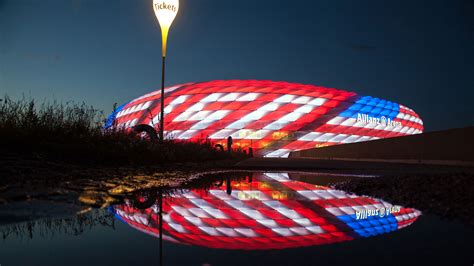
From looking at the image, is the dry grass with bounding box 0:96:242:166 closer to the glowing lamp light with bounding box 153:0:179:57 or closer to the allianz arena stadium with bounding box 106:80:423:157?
the glowing lamp light with bounding box 153:0:179:57

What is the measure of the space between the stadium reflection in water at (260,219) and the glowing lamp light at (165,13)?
29.8 feet

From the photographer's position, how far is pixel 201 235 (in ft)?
5.78

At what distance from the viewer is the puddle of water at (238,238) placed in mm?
1378

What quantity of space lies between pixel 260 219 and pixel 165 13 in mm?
10378

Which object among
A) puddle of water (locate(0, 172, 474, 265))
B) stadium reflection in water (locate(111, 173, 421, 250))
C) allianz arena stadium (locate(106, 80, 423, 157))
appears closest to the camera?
puddle of water (locate(0, 172, 474, 265))

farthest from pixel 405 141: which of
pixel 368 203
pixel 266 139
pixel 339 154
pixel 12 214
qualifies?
pixel 266 139

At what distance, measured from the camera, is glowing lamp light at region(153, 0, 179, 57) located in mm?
11461

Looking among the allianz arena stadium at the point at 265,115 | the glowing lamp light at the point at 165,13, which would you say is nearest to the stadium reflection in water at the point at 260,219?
the glowing lamp light at the point at 165,13

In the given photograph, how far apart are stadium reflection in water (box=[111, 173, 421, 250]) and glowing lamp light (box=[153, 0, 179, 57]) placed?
909 cm

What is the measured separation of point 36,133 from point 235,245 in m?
4.36

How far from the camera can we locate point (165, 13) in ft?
37.8

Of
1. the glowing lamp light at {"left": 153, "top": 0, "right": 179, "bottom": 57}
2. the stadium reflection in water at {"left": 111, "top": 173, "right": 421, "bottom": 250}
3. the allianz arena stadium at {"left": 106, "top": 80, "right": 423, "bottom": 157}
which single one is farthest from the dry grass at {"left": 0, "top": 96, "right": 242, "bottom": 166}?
the allianz arena stadium at {"left": 106, "top": 80, "right": 423, "bottom": 157}

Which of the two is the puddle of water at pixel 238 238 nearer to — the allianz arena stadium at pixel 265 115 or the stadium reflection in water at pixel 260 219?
the stadium reflection in water at pixel 260 219

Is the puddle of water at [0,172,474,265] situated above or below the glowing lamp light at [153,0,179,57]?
below
